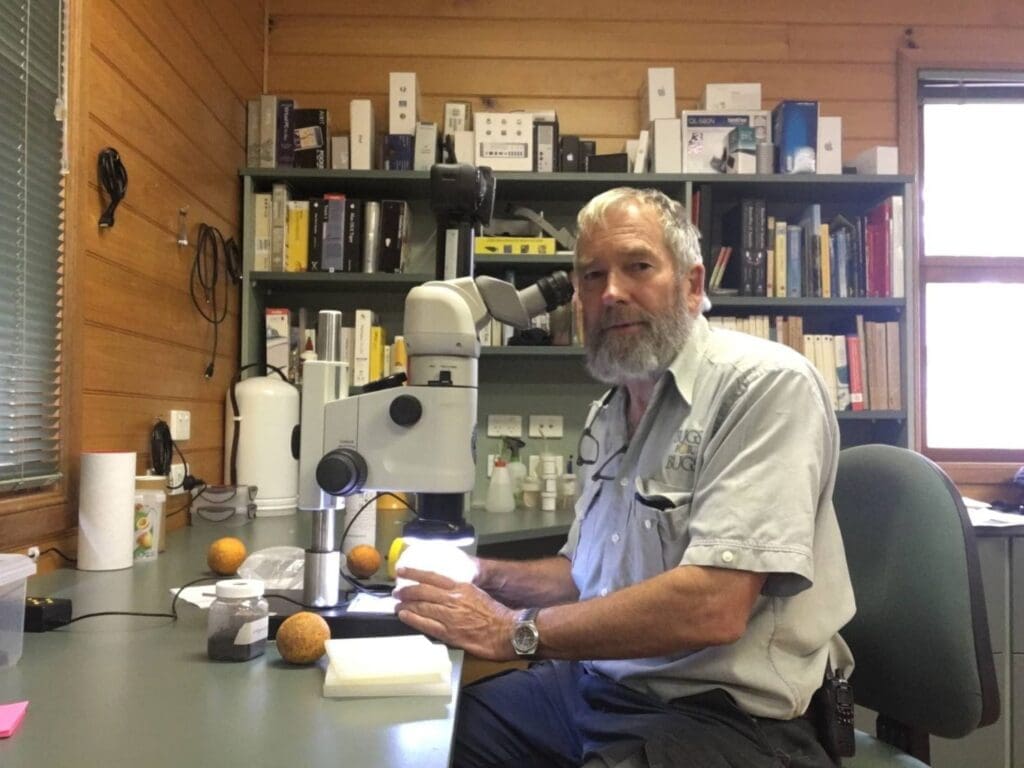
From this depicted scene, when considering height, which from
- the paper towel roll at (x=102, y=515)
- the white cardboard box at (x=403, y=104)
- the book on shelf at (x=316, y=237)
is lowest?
the paper towel roll at (x=102, y=515)

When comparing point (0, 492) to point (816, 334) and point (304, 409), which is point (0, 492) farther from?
point (816, 334)

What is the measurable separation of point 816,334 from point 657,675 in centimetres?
194

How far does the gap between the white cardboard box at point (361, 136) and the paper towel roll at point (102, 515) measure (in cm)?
148

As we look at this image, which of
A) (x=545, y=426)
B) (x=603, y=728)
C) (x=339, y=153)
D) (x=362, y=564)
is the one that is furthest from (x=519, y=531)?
(x=339, y=153)

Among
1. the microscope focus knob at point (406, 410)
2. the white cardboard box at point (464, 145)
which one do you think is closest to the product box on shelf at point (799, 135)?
the white cardboard box at point (464, 145)

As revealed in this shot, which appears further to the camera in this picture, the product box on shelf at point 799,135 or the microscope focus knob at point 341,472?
the product box on shelf at point 799,135

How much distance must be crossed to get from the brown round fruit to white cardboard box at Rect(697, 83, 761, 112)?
7.82 ft

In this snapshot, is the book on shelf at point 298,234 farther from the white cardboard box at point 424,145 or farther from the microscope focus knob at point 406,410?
the microscope focus knob at point 406,410

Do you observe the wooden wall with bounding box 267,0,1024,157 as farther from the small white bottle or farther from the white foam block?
the white foam block

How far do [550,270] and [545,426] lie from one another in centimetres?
59

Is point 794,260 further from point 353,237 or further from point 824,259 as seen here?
point 353,237

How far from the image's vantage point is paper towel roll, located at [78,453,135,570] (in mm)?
1512

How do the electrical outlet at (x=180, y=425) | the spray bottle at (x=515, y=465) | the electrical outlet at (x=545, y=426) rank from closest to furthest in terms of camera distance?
the electrical outlet at (x=180, y=425), the spray bottle at (x=515, y=465), the electrical outlet at (x=545, y=426)

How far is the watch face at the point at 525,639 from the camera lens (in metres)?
1.09
